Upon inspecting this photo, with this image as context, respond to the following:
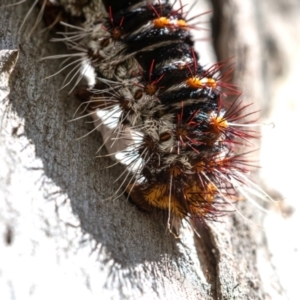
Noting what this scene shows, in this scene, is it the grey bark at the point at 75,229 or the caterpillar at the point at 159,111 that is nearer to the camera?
the grey bark at the point at 75,229

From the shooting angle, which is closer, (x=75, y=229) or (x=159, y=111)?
(x=75, y=229)

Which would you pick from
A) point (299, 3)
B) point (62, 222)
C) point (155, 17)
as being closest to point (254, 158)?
point (155, 17)

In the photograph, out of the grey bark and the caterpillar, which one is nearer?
the grey bark

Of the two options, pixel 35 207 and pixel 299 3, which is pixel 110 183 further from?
pixel 299 3
